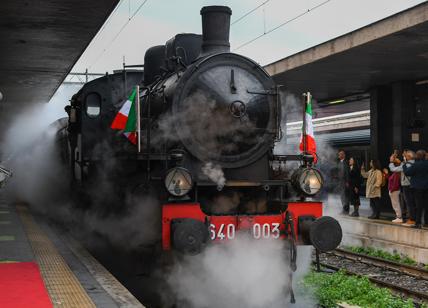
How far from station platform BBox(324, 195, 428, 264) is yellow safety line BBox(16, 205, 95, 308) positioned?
6166 mm

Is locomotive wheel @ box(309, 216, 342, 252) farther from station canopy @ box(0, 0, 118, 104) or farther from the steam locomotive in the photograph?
station canopy @ box(0, 0, 118, 104)

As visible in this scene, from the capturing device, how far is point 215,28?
679 cm

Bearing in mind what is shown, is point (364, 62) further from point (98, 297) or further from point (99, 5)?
point (98, 297)

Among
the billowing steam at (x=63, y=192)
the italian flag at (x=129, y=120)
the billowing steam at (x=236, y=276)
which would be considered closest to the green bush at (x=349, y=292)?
the billowing steam at (x=236, y=276)

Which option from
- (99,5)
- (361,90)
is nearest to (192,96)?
(99,5)

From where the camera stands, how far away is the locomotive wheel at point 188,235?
5508mm

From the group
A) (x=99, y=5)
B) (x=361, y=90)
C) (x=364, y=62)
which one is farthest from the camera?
(x=361, y=90)

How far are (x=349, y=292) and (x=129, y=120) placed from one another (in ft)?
11.6

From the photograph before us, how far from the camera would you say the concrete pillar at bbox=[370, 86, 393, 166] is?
47.1ft

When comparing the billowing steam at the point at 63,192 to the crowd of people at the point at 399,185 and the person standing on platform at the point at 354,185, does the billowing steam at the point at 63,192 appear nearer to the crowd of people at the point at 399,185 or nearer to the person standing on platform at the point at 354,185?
the crowd of people at the point at 399,185

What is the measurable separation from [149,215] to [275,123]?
5.87 ft

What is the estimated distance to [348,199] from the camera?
1395cm

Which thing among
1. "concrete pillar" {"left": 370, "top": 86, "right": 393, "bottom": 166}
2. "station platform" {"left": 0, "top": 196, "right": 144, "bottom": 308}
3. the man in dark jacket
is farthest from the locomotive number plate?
"concrete pillar" {"left": 370, "top": 86, "right": 393, "bottom": 166}

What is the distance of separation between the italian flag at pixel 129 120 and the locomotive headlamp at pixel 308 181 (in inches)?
77.9
